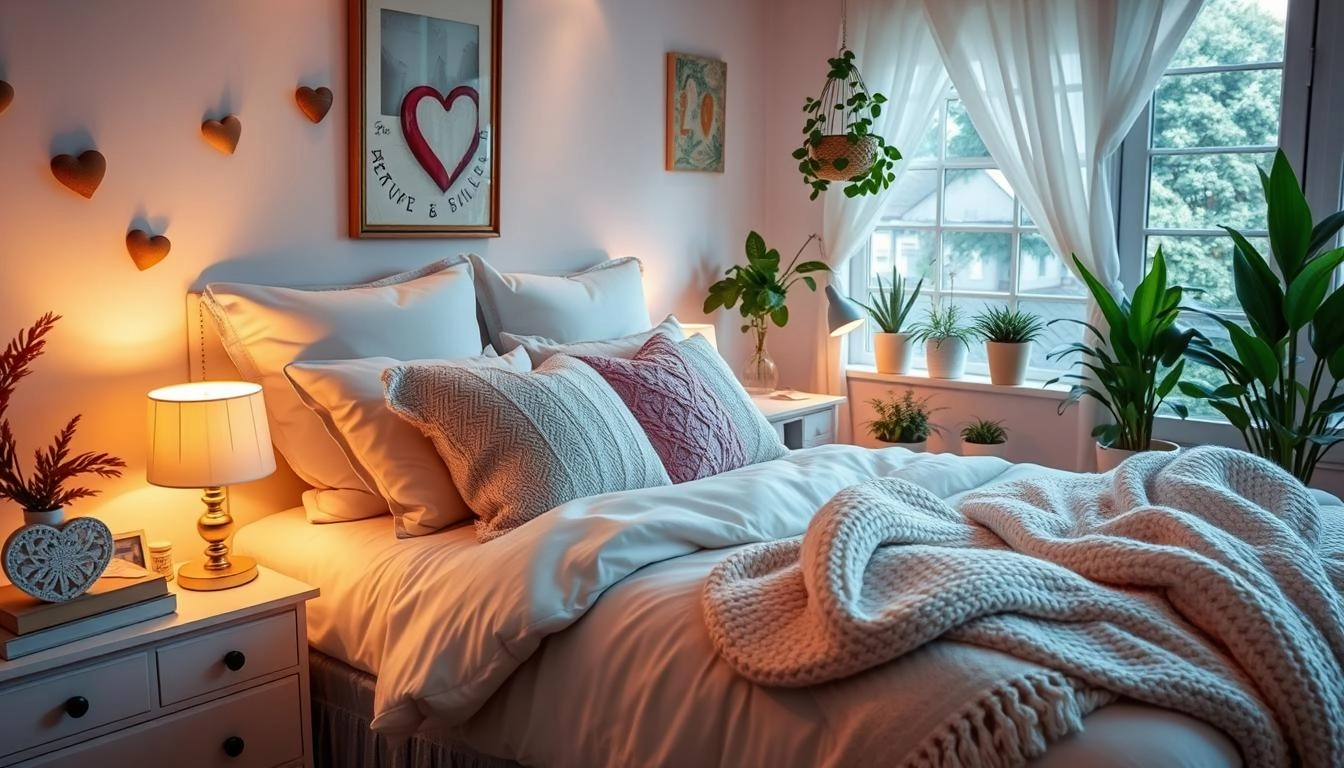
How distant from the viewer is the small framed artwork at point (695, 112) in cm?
411

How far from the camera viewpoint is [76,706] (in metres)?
2.15

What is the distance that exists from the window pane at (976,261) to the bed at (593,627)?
4.70ft

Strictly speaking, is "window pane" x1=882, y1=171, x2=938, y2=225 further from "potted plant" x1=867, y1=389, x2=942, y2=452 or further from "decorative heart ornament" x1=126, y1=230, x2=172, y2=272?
"decorative heart ornament" x1=126, y1=230, x2=172, y2=272

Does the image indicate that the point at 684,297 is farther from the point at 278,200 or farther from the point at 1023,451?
the point at 278,200

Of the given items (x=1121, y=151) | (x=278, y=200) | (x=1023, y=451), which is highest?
(x=1121, y=151)

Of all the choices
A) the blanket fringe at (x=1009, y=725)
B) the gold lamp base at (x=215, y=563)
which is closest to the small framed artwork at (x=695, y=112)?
the gold lamp base at (x=215, y=563)

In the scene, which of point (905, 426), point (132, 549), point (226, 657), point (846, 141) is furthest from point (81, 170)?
point (905, 426)

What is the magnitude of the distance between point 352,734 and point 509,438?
706mm

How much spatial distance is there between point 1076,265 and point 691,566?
2103mm

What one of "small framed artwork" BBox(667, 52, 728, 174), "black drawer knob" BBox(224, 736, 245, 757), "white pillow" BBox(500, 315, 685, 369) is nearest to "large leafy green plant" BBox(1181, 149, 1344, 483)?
"white pillow" BBox(500, 315, 685, 369)

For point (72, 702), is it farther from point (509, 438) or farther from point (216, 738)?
point (509, 438)

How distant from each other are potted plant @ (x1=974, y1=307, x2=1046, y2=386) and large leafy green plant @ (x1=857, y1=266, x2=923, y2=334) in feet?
1.03

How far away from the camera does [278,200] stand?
2.96 m

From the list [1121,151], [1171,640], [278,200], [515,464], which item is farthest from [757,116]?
[1171,640]
